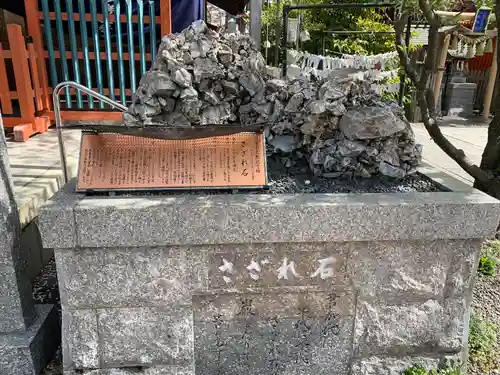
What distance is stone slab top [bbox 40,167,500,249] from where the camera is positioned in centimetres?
196

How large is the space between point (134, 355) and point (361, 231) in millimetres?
1422

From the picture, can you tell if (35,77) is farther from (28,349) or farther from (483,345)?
(483,345)

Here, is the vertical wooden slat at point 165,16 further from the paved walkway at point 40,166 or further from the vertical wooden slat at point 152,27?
the paved walkway at point 40,166

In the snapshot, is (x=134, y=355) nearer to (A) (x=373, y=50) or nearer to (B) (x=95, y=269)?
(B) (x=95, y=269)

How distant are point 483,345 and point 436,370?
511mm

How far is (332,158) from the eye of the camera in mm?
2619

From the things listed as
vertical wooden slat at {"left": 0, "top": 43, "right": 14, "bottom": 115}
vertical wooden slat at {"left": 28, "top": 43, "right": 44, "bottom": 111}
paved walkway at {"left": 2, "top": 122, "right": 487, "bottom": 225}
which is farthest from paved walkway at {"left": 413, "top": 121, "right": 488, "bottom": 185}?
vertical wooden slat at {"left": 0, "top": 43, "right": 14, "bottom": 115}

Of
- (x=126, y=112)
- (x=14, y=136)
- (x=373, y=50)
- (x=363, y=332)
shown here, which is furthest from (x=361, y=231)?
(x=373, y=50)

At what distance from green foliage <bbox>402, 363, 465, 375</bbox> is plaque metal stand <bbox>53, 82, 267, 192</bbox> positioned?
1.41 metres

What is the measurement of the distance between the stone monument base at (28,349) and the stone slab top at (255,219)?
2.43 ft

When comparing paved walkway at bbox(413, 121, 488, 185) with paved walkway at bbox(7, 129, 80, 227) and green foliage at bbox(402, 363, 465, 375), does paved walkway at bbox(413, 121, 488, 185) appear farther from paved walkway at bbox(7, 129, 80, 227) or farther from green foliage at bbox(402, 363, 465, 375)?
paved walkway at bbox(7, 129, 80, 227)

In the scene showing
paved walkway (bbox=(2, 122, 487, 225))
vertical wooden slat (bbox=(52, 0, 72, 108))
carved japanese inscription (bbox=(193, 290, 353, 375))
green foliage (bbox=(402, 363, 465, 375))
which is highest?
vertical wooden slat (bbox=(52, 0, 72, 108))

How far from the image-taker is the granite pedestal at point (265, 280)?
2.01m

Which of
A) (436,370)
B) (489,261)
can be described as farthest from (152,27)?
(436,370)
